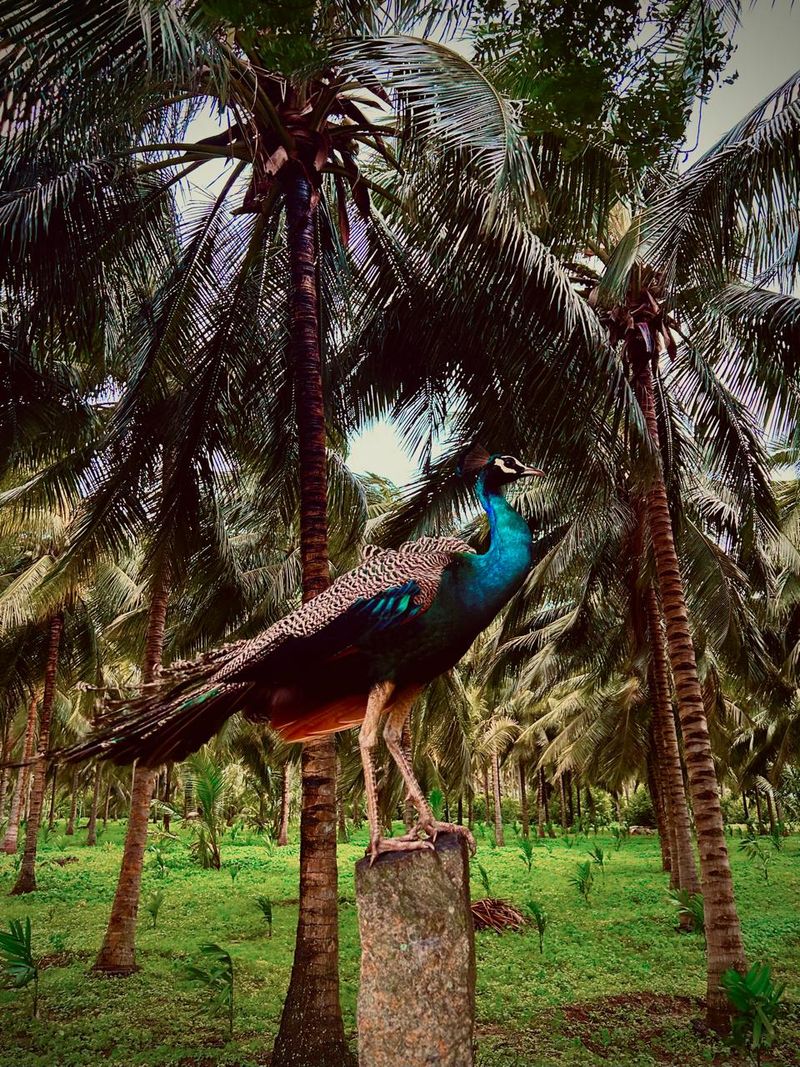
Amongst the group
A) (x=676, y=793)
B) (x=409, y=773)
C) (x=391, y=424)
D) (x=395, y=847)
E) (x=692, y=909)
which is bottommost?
(x=692, y=909)

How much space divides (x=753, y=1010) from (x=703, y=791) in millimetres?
1762

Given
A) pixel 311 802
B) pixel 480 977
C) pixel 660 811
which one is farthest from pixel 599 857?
pixel 311 802

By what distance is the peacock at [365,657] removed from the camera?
3846 millimetres

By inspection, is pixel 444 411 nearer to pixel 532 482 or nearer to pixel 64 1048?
pixel 532 482

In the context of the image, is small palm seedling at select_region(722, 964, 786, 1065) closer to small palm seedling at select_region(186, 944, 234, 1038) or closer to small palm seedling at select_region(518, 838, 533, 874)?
small palm seedling at select_region(186, 944, 234, 1038)

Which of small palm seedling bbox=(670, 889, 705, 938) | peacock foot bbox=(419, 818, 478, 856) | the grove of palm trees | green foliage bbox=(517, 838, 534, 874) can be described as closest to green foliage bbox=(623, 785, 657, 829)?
green foliage bbox=(517, 838, 534, 874)

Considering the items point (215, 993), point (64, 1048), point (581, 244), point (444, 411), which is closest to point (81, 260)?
point (444, 411)

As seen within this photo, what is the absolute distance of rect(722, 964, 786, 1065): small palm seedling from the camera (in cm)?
654

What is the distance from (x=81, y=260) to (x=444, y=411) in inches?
159

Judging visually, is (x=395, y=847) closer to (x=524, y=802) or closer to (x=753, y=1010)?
(x=753, y=1010)

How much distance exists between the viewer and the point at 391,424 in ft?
31.4

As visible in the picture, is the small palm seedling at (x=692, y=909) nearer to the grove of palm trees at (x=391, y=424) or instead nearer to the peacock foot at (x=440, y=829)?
the grove of palm trees at (x=391, y=424)

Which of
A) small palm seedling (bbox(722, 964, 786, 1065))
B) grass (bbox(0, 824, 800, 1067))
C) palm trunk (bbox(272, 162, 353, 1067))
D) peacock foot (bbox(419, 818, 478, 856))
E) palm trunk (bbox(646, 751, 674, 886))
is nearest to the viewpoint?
peacock foot (bbox(419, 818, 478, 856))

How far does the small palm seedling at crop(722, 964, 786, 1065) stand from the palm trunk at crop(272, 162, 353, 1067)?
3.14 m
